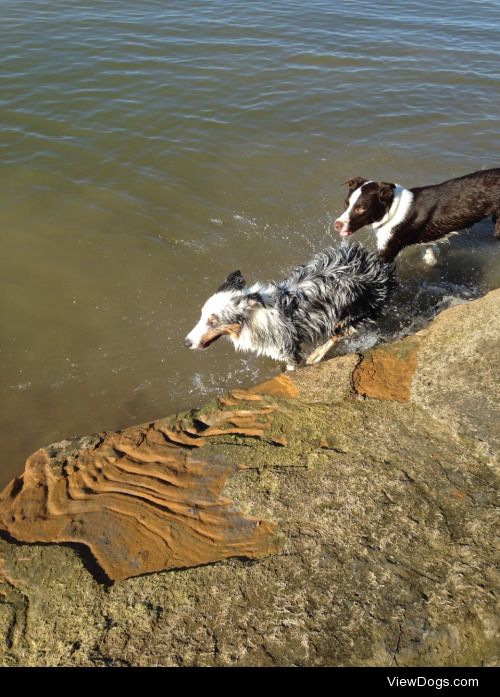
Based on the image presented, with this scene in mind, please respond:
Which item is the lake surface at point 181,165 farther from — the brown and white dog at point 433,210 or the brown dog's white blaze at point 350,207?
the brown dog's white blaze at point 350,207

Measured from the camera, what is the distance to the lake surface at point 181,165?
5324 millimetres

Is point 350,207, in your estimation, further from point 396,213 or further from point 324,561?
point 324,561

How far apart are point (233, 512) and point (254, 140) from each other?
749 centimetres

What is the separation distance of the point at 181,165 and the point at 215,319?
4.64m

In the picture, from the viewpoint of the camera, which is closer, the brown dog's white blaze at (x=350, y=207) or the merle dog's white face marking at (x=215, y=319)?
the merle dog's white face marking at (x=215, y=319)

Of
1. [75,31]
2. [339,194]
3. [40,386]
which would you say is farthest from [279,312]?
[75,31]

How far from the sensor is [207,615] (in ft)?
8.53
